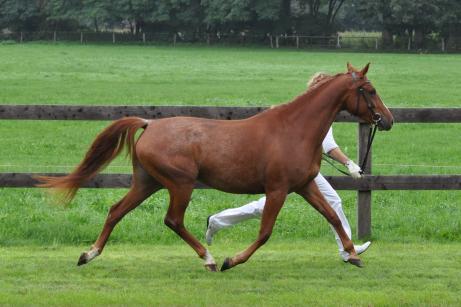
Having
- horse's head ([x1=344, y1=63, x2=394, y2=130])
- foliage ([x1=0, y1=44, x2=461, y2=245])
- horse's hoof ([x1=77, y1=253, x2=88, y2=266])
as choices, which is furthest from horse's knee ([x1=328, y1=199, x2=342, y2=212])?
horse's hoof ([x1=77, y1=253, x2=88, y2=266])

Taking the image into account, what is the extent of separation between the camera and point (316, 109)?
28.8 feet

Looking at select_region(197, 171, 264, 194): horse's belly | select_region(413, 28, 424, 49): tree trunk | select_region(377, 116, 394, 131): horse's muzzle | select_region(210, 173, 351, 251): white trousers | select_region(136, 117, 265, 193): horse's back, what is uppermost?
select_region(377, 116, 394, 131): horse's muzzle

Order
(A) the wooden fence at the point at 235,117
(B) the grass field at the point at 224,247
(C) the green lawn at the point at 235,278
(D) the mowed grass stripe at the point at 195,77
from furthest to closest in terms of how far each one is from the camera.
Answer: (D) the mowed grass stripe at the point at 195,77 → (A) the wooden fence at the point at 235,117 → (B) the grass field at the point at 224,247 → (C) the green lawn at the point at 235,278

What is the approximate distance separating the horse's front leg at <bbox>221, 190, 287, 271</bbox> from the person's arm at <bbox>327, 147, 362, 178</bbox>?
82 cm

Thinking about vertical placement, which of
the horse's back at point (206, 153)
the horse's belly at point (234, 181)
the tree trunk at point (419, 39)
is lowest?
the tree trunk at point (419, 39)

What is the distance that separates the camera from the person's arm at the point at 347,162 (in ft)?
29.4

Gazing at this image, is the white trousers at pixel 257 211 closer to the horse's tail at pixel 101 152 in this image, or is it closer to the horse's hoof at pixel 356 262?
the horse's hoof at pixel 356 262

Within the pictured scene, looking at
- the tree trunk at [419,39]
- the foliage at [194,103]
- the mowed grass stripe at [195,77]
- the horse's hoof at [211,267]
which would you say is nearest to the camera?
the horse's hoof at [211,267]

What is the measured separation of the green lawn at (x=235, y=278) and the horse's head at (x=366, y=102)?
1307 millimetres

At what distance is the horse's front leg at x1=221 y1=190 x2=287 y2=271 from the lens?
27.7ft

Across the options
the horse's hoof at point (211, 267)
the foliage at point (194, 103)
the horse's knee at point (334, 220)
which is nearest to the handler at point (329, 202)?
the horse's knee at point (334, 220)

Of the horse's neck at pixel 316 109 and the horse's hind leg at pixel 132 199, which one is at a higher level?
the horse's neck at pixel 316 109

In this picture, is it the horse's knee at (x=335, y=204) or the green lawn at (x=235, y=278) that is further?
the horse's knee at (x=335, y=204)

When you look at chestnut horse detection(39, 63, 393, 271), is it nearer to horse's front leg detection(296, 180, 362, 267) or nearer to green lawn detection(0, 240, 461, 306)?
horse's front leg detection(296, 180, 362, 267)
